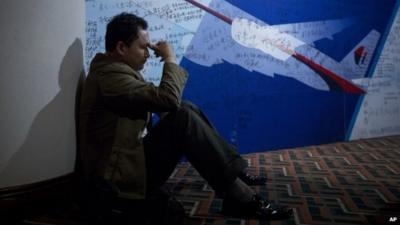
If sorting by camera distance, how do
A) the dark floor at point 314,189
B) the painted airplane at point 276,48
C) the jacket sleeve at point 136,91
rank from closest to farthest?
the jacket sleeve at point 136,91
the dark floor at point 314,189
the painted airplane at point 276,48

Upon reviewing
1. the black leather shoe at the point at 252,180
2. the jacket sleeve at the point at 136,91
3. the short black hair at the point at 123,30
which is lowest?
the black leather shoe at the point at 252,180

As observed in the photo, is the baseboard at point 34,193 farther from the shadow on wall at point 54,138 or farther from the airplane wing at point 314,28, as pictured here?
the airplane wing at point 314,28

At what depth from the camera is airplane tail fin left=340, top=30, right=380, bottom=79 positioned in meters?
4.10

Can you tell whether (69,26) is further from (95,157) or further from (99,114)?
(95,157)

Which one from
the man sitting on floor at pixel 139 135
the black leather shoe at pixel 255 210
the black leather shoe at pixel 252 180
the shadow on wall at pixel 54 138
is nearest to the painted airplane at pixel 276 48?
the black leather shoe at pixel 252 180

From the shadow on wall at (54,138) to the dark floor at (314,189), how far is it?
0.20m

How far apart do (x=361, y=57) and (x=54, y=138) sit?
3.31 m

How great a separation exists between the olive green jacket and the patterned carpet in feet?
1.30

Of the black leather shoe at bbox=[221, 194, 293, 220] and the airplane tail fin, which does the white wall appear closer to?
the black leather shoe at bbox=[221, 194, 293, 220]

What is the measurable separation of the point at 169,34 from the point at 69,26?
4.14 feet

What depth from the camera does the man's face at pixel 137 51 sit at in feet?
6.01

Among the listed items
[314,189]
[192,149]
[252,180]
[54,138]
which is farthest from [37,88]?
[314,189]

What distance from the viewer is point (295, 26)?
3.70 metres

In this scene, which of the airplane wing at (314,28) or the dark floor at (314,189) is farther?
the airplane wing at (314,28)
